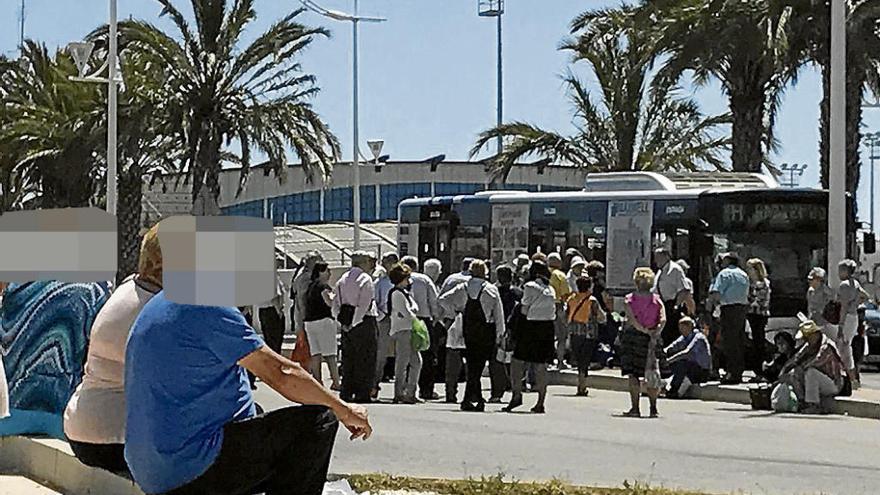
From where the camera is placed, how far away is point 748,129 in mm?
31938

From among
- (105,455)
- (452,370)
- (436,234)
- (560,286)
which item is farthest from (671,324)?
(105,455)

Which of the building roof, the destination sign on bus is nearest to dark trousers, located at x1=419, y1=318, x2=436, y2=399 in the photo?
the destination sign on bus

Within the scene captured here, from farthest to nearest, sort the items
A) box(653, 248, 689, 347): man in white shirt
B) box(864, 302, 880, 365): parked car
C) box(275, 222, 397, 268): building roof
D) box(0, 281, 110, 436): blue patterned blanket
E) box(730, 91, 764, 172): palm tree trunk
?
box(275, 222, 397, 268): building roof < box(730, 91, 764, 172): palm tree trunk < box(864, 302, 880, 365): parked car < box(653, 248, 689, 347): man in white shirt < box(0, 281, 110, 436): blue patterned blanket

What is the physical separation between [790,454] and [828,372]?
429 cm

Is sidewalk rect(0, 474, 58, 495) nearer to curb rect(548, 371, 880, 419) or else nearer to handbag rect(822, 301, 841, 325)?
curb rect(548, 371, 880, 419)

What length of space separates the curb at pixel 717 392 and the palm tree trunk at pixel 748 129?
10.8 m

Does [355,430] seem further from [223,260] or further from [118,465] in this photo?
[118,465]

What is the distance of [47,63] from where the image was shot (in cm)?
4394

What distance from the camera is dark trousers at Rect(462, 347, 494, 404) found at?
17547 millimetres

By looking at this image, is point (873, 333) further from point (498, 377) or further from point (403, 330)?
point (403, 330)

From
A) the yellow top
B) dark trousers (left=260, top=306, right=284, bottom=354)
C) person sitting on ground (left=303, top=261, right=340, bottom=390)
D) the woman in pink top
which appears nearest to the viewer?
the woman in pink top

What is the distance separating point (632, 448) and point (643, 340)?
328cm

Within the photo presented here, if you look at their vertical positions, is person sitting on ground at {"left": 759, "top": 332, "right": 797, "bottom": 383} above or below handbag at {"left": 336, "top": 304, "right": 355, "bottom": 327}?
below

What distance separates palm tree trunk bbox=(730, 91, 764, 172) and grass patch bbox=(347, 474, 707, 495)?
72.6 ft
